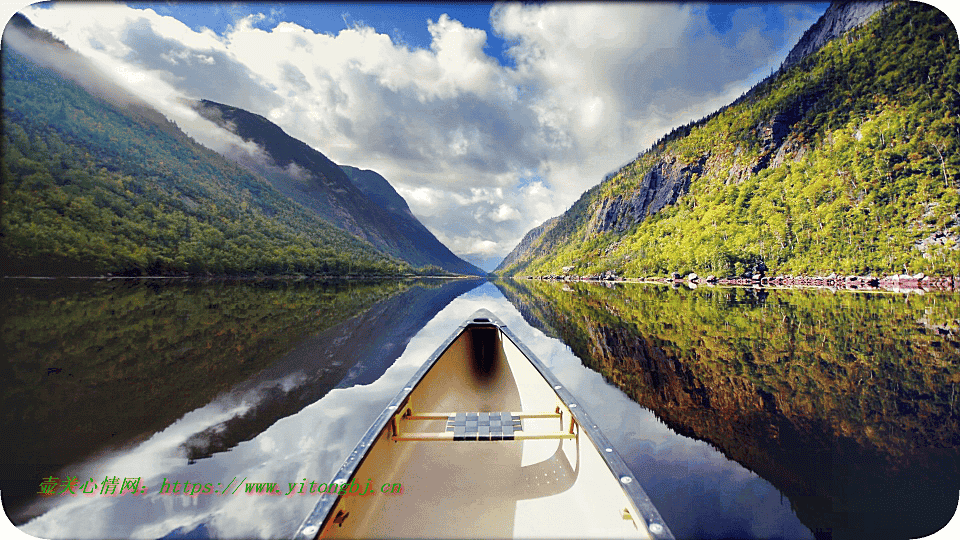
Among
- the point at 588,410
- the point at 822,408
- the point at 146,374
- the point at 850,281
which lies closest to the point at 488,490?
the point at 588,410

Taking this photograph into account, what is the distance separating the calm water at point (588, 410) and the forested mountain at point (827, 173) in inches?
2259

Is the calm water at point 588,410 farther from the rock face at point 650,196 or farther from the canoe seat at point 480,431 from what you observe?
the rock face at point 650,196

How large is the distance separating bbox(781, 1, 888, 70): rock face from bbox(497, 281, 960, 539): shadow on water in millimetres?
143007

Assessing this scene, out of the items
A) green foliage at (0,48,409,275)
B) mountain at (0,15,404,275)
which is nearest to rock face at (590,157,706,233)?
mountain at (0,15,404,275)

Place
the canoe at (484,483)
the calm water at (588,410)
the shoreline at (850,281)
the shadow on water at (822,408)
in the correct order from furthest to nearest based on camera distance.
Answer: the shoreline at (850,281), the shadow on water at (822,408), the calm water at (588,410), the canoe at (484,483)

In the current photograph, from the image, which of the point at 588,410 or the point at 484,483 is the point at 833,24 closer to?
the point at 588,410

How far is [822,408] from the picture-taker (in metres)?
6.50

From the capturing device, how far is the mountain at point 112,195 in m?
51.0

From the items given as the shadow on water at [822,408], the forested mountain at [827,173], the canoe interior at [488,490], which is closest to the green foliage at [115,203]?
the canoe interior at [488,490]

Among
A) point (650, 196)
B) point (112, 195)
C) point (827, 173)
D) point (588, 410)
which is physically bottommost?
point (588, 410)

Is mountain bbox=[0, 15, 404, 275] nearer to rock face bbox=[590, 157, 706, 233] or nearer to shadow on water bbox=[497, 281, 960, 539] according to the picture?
shadow on water bbox=[497, 281, 960, 539]

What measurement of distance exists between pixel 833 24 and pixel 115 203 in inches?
7910

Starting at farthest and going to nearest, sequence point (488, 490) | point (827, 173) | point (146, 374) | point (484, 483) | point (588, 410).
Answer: point (827, 173) < point (146, 374) < point (588, 410) < point (484, 483) < point (488, 490)

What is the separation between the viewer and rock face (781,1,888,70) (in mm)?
107062
